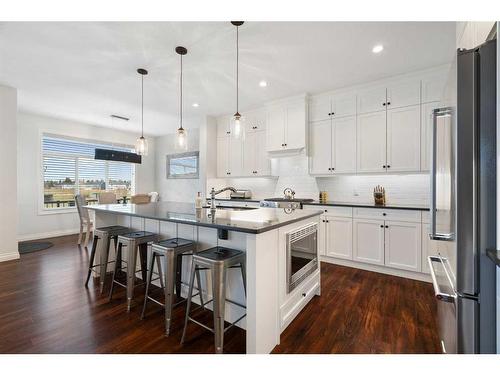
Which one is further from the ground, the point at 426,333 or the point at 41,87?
the point at 41,87

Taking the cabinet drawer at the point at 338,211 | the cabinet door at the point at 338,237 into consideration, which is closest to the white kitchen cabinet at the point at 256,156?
the cabinet drawer at the point at 338,211

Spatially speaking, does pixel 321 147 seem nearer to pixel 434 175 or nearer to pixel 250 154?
pixel 250 154

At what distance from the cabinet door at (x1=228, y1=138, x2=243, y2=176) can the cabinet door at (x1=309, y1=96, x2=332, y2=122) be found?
165 centimetres

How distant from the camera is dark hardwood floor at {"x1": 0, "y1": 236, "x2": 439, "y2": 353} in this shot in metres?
1.69

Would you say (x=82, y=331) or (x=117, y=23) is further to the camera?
(x=117, y=23)

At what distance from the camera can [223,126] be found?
17.5 feet

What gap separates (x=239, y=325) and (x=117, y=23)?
2975 mm

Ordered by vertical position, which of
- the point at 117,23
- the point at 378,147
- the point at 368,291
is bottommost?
the point at 368,291

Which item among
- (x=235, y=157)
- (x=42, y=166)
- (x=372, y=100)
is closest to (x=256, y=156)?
(x=235, y=157)

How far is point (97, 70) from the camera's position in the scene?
122 inches

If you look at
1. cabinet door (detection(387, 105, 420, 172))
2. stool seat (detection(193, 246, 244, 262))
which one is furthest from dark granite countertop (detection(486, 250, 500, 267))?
cabinet door (detection(387, 105, 420, 172))

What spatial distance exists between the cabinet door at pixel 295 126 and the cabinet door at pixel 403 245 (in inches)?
73.9
